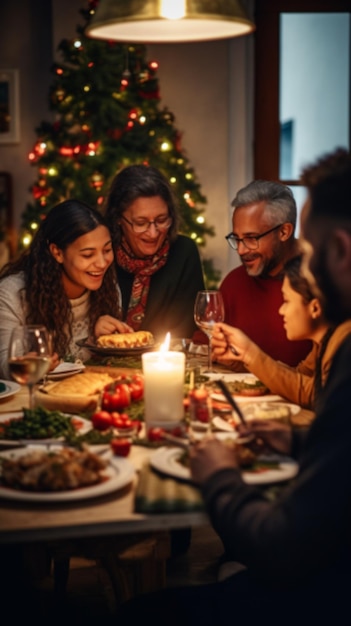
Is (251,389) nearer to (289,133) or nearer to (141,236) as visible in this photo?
(141,236)

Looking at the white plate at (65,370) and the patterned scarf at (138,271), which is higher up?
the patterned scarf at (138,271)

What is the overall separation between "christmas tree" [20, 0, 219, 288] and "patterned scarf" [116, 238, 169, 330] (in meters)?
1.17

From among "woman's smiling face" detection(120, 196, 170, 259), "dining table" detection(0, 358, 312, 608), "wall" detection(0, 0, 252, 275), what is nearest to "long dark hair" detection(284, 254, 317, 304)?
"dining table" detection(0, 358, 312, 608)

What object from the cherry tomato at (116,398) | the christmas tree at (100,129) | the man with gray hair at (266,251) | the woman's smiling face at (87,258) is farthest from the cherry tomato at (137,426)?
the christmas tree at (100,129)

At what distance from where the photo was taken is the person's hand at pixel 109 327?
9.81ft

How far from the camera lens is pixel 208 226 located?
5504mm

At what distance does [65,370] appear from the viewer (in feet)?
8.57

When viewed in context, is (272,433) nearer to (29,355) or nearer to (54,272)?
(29,355)

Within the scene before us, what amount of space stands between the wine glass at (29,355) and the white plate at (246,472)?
392 millimetres

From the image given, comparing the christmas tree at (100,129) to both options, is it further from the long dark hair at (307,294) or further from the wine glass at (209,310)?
the long dark hair at (307,294)

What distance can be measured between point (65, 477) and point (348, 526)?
52cm

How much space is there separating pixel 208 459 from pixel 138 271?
2.21m

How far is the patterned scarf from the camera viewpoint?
3.62 meters

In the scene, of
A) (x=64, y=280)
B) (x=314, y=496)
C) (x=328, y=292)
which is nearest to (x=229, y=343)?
(x=64, y=280)
